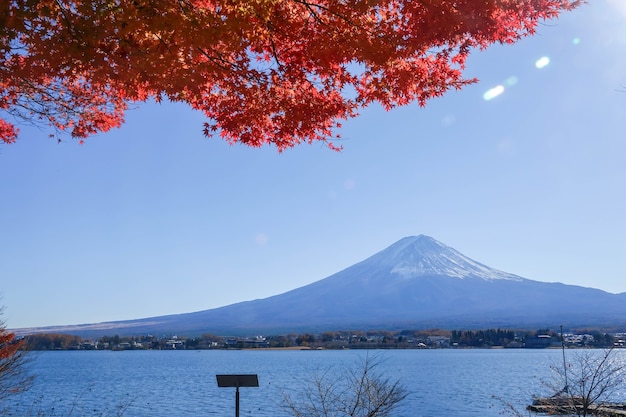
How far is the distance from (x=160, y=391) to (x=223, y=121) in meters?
42.1

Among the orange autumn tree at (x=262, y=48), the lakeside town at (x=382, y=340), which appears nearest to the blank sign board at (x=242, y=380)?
the orange autumn tree at (x=262, y=48)

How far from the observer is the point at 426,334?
120688mm

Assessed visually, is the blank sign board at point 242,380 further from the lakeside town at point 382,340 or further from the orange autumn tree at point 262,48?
the lakeside town at point 382,340

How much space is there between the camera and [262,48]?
4.37 m

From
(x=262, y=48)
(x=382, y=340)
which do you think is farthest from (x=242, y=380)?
(x=382, y=340)

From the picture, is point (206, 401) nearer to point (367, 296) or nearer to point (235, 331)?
point (235, 331)

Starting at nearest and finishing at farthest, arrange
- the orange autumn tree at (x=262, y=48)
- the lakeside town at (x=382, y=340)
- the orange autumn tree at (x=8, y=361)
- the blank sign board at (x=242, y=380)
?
the orange autumn tree at (x=262, y=48)
the blank sign board at (x=242, y=380)
the orange autumn tree at (x=8, y=361)
the lakeside town at (x=382, y=340)

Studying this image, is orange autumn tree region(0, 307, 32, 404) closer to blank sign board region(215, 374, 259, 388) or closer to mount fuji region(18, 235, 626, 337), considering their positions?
blank sign board region(215, 374, 259, 388)

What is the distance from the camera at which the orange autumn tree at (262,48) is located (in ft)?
11.8

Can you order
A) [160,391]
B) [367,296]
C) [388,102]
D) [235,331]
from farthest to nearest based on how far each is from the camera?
1. [367,296]
2. [235,331]
3. [160,391]
4. [388,102]

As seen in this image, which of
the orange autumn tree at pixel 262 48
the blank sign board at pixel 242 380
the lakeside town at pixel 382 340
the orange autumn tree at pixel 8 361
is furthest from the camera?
the lakeside town at pixel 382 340

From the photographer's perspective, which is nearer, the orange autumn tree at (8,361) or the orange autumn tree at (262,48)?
the orange autumn tree at (262,48)

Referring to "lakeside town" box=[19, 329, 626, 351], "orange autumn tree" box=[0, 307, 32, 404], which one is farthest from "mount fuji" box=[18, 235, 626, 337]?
"orange autumn tree" box=[0, 307, 32, 404]

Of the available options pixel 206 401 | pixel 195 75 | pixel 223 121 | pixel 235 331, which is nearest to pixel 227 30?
pixel 195 75
